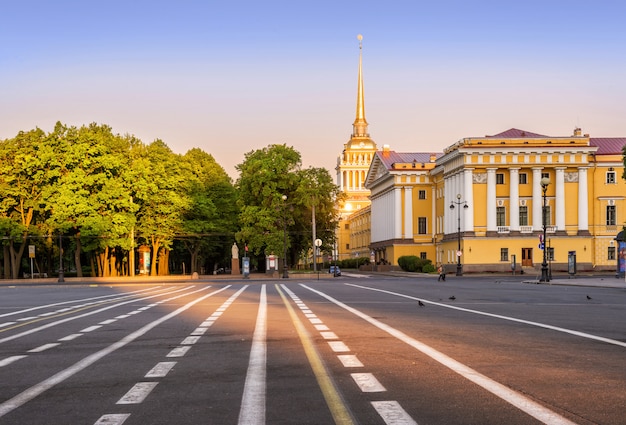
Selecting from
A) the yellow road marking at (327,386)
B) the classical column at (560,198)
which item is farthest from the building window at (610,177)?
the yellow road marking at (327,386)

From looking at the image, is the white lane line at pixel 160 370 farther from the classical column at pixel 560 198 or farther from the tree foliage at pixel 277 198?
the classical column at pixel 560 198

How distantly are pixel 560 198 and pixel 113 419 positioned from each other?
88919 mm

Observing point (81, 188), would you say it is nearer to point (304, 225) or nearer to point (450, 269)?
point (304, 225)

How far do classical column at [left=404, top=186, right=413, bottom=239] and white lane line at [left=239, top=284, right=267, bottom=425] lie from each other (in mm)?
97996

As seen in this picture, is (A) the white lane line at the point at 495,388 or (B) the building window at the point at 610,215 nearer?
(A) the white lane line at the point at 495,388

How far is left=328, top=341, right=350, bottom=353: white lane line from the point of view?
12562 millimetres

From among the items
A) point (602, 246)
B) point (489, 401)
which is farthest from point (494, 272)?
point (489, 401)

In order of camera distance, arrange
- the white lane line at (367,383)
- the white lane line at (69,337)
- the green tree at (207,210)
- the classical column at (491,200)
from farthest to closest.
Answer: the classical column at (491,200), the green tree at (207,210), the white lane line at (69,337), the white lane line at (367,383)

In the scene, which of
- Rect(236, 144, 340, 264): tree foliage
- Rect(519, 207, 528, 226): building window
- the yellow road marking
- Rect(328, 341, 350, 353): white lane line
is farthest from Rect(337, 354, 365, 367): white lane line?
Rect(519, 207, 528, 226): building window

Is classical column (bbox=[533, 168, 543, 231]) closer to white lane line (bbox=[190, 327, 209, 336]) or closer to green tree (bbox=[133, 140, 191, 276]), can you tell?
green tree (bbox=[133, 140, 191, 276])

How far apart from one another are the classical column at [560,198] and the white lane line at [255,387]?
8106 cm

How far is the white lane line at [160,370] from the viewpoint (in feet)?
33.0

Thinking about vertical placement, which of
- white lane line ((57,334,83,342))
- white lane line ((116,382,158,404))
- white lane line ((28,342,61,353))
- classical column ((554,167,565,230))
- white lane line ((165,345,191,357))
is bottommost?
white lane line ((57,334,83,342))

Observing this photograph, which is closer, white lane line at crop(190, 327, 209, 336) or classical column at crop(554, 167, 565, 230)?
white lane line at crop(190, 327, 209, 336)
